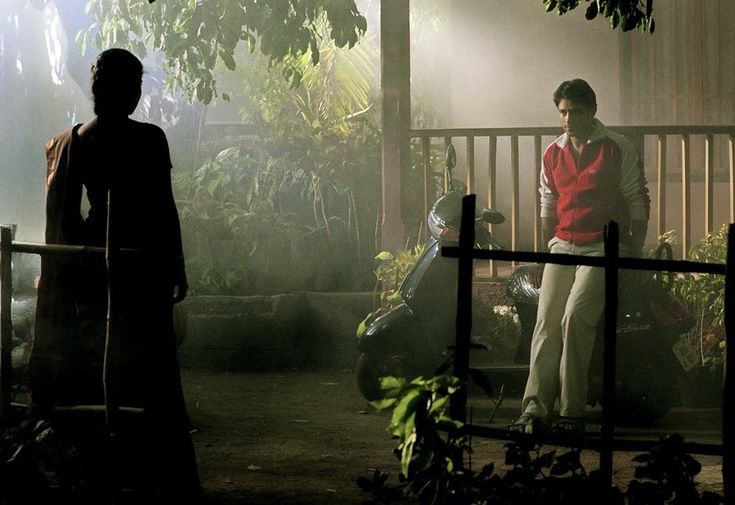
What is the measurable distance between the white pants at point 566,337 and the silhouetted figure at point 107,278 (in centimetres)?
229

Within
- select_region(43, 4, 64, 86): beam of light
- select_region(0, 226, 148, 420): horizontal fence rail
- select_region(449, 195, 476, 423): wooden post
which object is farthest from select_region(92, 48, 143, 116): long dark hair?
select_region(43, 4, 64, 86): beam of light

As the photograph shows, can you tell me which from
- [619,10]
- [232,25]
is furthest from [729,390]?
[232,25]

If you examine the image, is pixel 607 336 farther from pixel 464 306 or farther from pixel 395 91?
pixel 395 91

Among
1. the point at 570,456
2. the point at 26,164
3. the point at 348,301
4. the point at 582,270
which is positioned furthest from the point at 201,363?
the point at 26,164

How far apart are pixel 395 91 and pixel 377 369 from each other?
106 inches

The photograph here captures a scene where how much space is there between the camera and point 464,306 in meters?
4.25

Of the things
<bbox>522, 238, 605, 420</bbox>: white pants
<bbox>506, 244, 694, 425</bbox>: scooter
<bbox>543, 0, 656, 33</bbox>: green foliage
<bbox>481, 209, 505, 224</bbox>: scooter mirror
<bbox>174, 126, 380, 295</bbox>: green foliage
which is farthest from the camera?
<bbox>174, 126, 380, 295</bbox>: green foliage

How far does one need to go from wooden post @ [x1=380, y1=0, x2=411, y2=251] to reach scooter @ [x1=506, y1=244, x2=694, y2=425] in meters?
2.83

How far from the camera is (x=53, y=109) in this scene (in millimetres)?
17859

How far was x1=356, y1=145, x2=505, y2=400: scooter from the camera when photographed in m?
7.89

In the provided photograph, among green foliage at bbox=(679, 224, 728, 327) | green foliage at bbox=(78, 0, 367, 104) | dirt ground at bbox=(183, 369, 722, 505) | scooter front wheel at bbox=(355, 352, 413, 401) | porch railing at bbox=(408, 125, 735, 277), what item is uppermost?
green foliage at bbox=(78, 0, 367, 104)

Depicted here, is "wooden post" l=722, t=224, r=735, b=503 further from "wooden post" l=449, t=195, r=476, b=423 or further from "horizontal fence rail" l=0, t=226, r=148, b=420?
"horizontal fence rail" l=0, t=226, r=148, b=420

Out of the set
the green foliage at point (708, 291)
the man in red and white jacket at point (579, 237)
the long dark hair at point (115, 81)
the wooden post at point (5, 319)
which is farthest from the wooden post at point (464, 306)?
the green foliage at point (708, 291)

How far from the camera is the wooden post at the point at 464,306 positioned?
4176 mm
